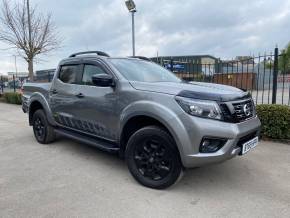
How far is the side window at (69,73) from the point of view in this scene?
15.9 feet

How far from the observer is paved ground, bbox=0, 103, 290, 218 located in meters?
3.07

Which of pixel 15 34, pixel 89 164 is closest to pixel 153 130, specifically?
pixel 89 164

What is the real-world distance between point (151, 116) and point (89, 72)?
1598 millimetres

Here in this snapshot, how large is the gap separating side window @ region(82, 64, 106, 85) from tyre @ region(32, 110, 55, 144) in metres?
1.53

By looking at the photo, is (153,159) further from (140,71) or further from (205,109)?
(140,71)

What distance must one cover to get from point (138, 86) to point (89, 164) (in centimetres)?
165

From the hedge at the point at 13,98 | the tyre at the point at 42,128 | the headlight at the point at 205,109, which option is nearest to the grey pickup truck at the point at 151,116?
the headlight at the point at 205,109

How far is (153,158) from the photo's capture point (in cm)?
355

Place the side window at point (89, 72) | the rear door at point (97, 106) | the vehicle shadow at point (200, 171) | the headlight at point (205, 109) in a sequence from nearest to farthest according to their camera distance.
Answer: the headlight at point (205, 109) → the vehicle shadow at point (200, 171) → the rear door at point (97, 106) → the side window at point (89, 72)

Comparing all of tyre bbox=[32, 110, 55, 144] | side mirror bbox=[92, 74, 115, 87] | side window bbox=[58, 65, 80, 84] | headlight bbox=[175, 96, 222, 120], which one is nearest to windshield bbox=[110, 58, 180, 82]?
side mirror bbox=[92, 74, 115, 87]

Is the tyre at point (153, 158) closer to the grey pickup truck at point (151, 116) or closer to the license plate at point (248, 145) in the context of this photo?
the grey pickup truck at point (151, 116)

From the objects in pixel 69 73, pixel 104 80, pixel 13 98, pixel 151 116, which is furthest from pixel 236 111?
pixel 13 98

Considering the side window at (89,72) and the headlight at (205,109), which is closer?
the headlight at (205,109)

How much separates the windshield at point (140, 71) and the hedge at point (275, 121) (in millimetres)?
2275
